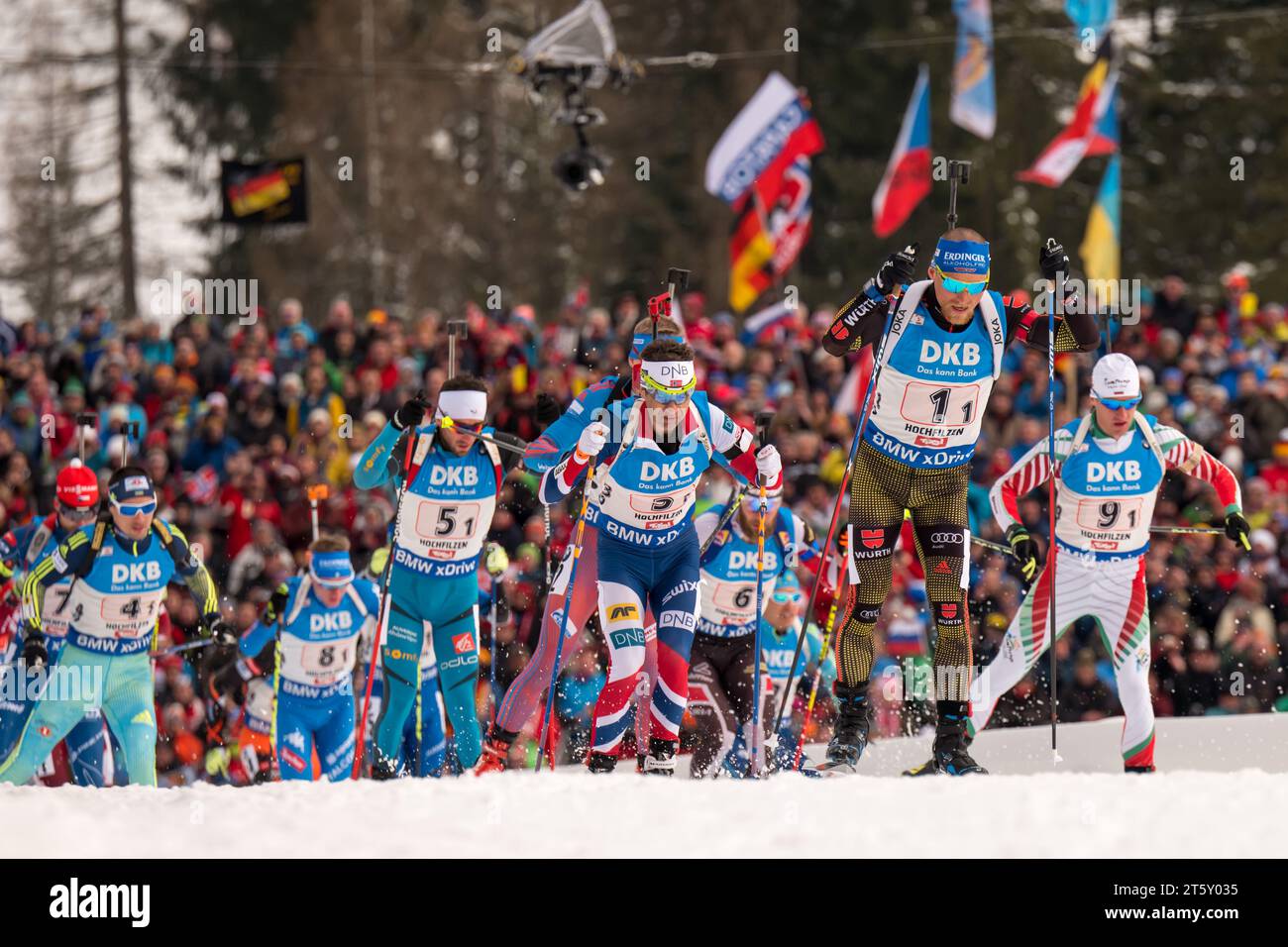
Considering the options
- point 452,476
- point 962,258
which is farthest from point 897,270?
point 452,476

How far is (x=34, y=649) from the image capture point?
1075 centimetres

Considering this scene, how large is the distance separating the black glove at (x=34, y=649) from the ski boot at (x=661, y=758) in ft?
12.5

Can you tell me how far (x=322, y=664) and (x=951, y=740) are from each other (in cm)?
402

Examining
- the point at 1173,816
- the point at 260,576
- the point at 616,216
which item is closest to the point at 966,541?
the point at 1173,816

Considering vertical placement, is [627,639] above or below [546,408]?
below

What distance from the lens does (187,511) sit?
48.6 feet

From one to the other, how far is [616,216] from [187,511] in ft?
56.0

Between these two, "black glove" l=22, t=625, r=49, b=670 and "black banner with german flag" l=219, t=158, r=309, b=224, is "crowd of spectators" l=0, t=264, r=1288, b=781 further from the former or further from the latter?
"black banner with german flag" l=219, t=158, r=309, b=224

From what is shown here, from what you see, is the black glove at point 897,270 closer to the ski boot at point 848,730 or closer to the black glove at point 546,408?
the ski boot at point 848,730

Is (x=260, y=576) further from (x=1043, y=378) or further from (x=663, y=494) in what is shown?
(x=1043, y=378)

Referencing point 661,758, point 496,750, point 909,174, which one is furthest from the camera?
point 909,174

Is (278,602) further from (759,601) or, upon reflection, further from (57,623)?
(759,601)

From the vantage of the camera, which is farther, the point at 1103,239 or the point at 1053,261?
the point at 1103,239
